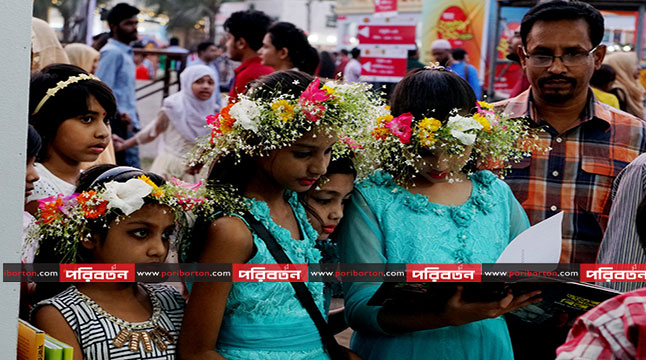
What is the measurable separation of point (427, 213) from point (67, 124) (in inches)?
66.2

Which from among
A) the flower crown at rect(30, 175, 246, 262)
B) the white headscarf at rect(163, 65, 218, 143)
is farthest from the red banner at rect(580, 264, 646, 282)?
the white headscarf at rect(163, 65, 218, 143)

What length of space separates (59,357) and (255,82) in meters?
1.08

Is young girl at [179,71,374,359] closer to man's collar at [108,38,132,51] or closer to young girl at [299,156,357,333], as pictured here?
young girl at [299,156,357,333]

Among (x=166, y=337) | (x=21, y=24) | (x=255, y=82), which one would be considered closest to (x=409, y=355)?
(x=166, y=337)

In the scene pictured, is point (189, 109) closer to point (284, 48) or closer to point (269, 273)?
point (284, 48)

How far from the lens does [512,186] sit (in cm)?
338

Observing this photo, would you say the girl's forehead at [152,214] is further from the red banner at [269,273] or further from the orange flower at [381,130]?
the orange flower at [381,130]

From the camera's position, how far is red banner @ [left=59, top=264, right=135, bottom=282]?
95.9 inches

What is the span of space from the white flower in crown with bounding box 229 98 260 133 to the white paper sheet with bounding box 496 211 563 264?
2.72 ft

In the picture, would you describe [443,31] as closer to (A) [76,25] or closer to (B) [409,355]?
(A) [76,25]

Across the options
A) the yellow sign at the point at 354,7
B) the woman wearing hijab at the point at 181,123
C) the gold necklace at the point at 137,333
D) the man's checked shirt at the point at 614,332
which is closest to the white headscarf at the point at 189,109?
the woman wearing hijab at the point at 181,123

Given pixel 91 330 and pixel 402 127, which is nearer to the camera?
pixel 91 330

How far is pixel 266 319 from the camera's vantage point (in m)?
2.42

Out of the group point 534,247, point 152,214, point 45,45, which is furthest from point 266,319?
point 45,45
